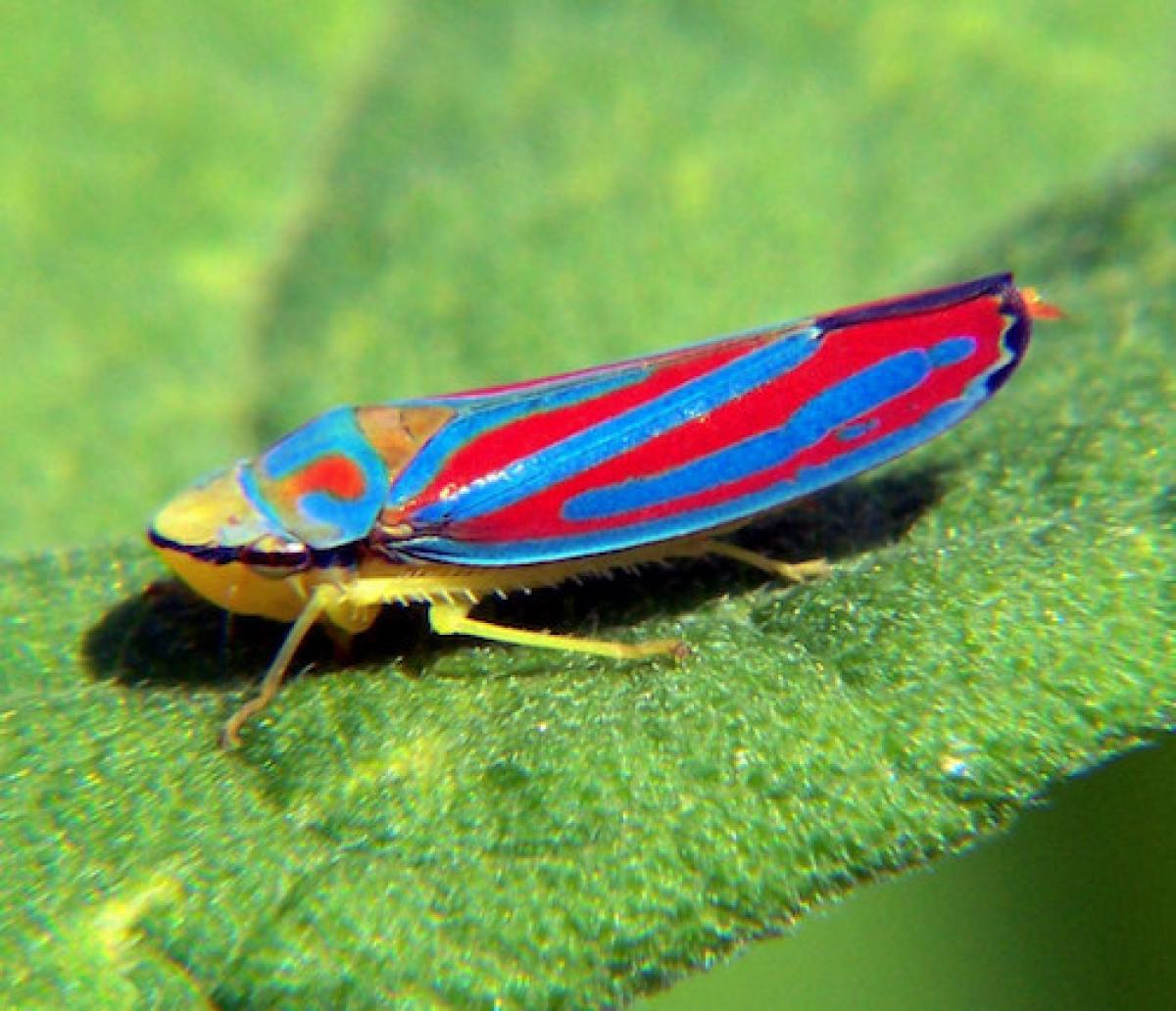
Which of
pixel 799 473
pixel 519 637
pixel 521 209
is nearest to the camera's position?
pixel 519 637

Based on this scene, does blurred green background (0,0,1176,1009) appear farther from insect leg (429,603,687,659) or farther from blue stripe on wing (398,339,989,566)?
insect leg (429,603,687,659)

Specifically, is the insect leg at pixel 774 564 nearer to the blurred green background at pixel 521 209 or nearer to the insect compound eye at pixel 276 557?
the insect compound eye at pixel 276 557

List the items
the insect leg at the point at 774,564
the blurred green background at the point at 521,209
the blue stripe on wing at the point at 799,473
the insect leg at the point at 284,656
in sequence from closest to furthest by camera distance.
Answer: the insect leg at the point at 284,656 → the insect leg at the point at 774,564 → the blue stripe on wing at the point at 799,473 → the blurred green background at the point at 521,209

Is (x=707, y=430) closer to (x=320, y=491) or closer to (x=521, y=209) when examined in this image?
(x=320, y=491)

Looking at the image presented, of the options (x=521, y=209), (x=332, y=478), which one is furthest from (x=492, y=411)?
(x=521, y=209)

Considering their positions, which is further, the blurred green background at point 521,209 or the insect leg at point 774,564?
the blurred green background at point 521,209

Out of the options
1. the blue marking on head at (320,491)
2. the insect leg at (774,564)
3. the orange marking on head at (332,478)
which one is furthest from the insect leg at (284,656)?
the insect leg at (774,564)
